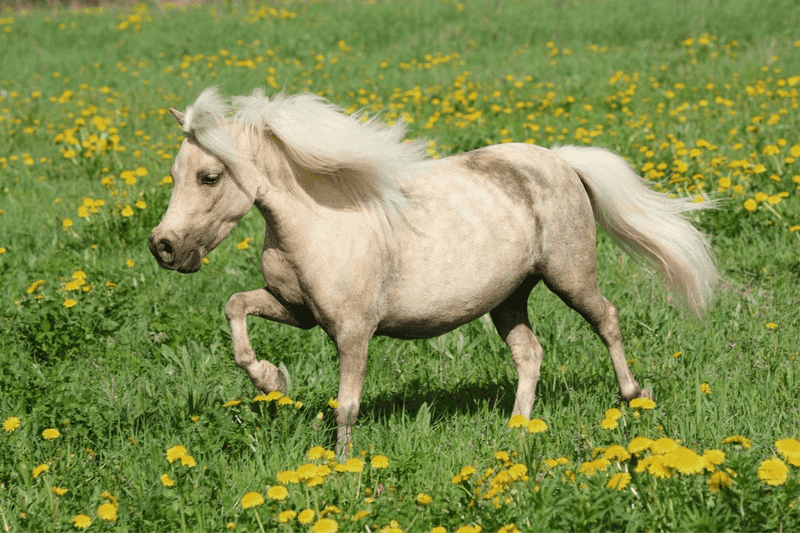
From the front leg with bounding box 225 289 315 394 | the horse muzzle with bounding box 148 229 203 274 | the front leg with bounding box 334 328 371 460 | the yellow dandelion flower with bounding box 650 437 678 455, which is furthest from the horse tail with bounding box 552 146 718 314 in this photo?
the horse muzzle with bounding box 148 229 203 274

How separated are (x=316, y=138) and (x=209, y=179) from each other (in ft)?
1.39

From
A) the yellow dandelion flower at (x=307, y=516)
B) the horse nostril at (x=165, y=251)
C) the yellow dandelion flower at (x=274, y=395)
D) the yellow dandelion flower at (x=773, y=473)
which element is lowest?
the yellow dandelion flower at (x=307, y=516)

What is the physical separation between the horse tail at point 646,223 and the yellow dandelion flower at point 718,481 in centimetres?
173

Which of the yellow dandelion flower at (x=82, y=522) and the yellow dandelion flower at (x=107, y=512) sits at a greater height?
the yellow dandelion flower at (x=107, y=512)

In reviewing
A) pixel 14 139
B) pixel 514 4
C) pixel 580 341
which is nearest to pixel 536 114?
pixel 580 341

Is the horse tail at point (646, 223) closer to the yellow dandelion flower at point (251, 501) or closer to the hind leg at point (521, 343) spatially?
the hind leg at point (521, 343)

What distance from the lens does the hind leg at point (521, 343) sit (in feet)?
12.7

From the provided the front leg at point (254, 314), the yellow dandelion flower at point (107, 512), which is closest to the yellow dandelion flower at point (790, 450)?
the front leg at point (254, 314)

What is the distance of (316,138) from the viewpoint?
118 inches

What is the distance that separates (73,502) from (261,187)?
136 centimetres

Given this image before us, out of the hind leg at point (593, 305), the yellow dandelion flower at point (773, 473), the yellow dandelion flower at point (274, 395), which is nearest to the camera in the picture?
the yellow dandelion flower at point (773, 473)

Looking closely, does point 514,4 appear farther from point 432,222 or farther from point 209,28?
point 432,222

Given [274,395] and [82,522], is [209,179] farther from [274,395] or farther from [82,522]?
[82,522]

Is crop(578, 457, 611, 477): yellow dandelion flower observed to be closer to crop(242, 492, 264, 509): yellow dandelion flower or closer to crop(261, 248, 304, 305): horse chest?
crop(242, 492, 264, 509): yellow dandelion flower
